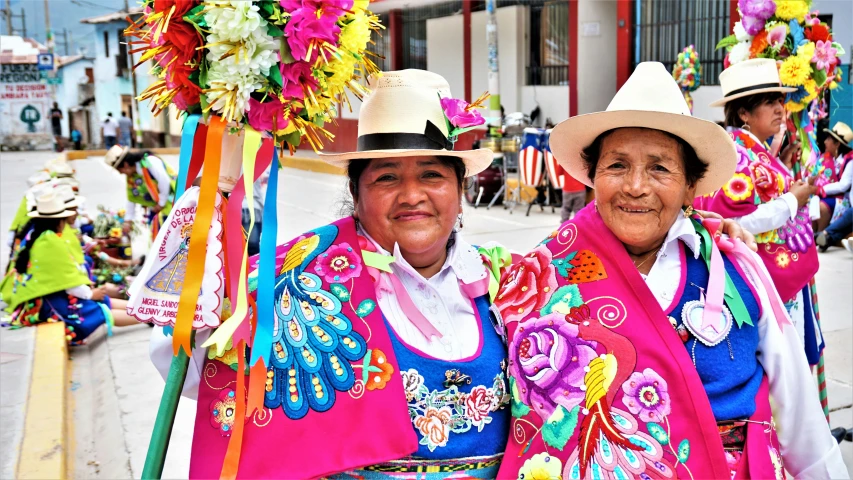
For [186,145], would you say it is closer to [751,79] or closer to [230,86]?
[230,86]

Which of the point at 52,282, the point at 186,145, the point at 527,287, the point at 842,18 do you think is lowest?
the point at 52,282

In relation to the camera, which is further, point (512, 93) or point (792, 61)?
point (512, 93)

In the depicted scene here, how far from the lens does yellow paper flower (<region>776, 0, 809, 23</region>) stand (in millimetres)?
4301

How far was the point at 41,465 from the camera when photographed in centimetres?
391

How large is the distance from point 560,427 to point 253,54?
1.27 metres

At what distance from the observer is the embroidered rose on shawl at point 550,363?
217cm

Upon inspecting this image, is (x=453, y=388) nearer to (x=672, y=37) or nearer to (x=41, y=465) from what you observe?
(x=41, y=465)

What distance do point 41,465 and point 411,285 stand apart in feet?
8.38

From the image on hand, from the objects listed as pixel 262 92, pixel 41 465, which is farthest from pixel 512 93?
pixel 262 92

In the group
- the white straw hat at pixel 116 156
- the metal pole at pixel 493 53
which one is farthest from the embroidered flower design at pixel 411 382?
the metal pole at pixel 493 53

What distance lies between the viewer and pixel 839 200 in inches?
367

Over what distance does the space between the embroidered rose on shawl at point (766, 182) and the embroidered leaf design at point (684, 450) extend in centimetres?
214

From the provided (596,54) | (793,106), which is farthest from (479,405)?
(596,54)

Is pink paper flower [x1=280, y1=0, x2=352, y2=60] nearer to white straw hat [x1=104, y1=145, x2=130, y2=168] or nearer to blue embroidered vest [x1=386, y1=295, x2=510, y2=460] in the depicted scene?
blue embroidered vest [x1=386, y1=295, x2=510, y2=460]
